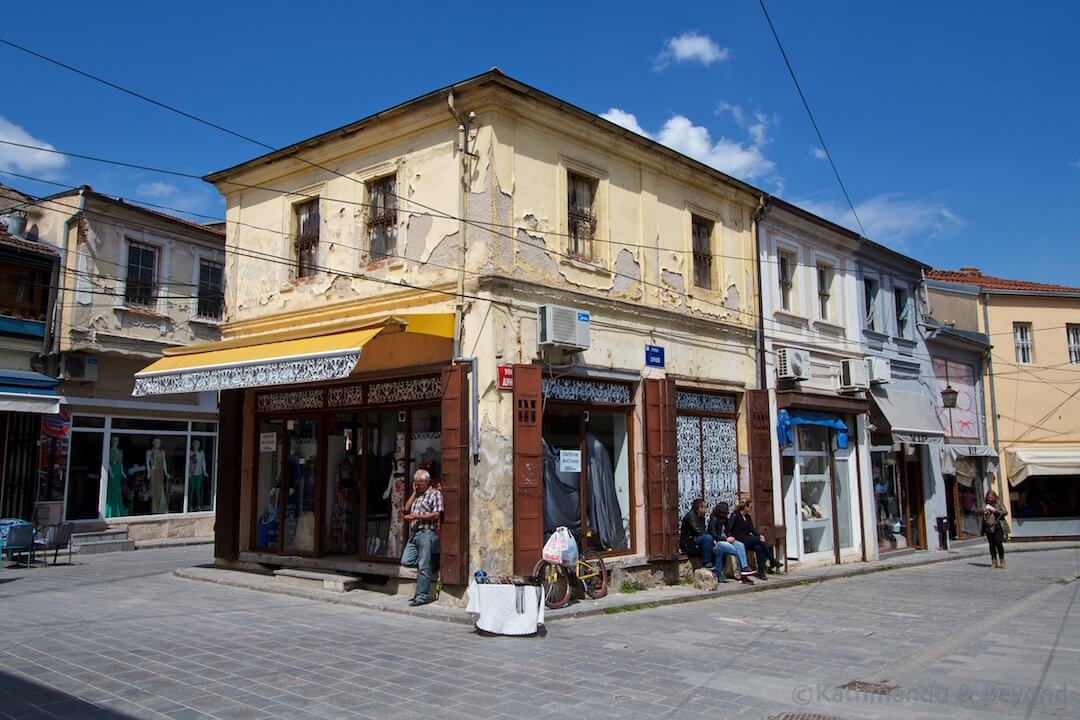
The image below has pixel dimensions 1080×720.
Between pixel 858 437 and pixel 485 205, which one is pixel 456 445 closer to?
pixel 485 205

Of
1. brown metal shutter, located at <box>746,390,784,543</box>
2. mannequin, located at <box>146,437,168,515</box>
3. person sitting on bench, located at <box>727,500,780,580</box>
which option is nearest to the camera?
person sitting on bench, located at <box>727,500,780,580</box>

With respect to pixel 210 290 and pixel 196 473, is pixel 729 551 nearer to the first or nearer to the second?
pixel 196 473

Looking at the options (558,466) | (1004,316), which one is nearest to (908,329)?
(1004,316)

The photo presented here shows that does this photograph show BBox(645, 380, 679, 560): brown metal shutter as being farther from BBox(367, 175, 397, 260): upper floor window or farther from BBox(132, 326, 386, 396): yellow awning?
BBox(132, 326, 386, 396): yellow awning

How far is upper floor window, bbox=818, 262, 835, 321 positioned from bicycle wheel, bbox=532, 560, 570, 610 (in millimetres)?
10457

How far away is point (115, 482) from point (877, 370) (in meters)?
18.5

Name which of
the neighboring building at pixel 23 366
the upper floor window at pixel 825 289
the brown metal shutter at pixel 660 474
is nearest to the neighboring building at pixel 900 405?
the upper floor window at pixel 825 289

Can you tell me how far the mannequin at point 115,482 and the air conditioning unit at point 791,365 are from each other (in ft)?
51.1

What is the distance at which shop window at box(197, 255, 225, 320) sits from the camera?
2161 centimetres

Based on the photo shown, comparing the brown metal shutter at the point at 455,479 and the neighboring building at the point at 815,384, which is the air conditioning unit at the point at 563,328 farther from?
the neighboring building at the point at 815,384

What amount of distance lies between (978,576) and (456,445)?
39.4 ft

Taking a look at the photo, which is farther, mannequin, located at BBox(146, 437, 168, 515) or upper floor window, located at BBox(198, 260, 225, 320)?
upper floor window, located at BBox(198, 260, 225, 320)

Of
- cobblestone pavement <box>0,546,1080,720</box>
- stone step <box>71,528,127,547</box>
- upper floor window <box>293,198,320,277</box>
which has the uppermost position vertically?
upper floor window <box>293,198,320,277</box>

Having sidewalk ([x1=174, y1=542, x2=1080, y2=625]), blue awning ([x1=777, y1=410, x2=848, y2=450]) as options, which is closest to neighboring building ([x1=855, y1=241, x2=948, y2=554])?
blue awning ([x1=777, y1=410, x2=848, y2=450])
